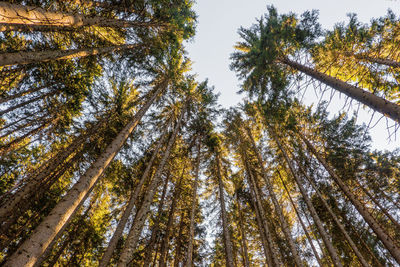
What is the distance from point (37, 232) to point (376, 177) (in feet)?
46.2

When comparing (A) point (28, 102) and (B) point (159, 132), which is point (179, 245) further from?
(A) point (28, 102)

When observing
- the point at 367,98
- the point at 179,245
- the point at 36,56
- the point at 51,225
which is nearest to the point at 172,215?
the point at 179,245

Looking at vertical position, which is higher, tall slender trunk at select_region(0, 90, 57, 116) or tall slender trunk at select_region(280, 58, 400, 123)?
tall slender trunk at select_region(0, 90, 57, 116)

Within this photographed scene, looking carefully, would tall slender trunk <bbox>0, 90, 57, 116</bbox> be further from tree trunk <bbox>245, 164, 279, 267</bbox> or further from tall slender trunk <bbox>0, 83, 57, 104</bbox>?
tree trunk <bbox>245, 164, 279, 267</bbox>

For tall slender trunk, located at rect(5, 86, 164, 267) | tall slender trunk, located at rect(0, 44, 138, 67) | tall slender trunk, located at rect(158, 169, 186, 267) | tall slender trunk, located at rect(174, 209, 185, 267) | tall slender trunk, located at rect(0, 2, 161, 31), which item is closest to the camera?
tall slender trunk, located at rect(5, 86, 164, 267)

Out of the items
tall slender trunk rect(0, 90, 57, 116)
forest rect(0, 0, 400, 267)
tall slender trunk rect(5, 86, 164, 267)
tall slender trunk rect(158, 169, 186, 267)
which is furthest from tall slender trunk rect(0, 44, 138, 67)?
tall slender trunk rect(158, 169, 186, 267)

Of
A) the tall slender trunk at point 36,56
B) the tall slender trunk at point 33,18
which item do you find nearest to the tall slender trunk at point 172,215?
the tall slender trunk at point 36,56

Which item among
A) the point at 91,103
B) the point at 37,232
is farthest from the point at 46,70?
the point at 37,232

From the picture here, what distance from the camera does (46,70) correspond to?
7895 millimetres

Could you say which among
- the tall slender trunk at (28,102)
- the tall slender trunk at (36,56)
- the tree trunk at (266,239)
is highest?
the tall slender trunk at (28,102)

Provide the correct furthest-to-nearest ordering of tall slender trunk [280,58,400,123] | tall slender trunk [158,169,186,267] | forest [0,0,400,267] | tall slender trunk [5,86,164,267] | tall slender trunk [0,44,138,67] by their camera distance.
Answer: tall slender trunk [158,169,186,267]
forest [0,0,400,267]
tall slender trunk [0,44,138,67]
tall slender trunk [280,58,400,123]
tall slender trunk [5,86,164,267]

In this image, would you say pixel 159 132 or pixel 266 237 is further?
pixel 159 132

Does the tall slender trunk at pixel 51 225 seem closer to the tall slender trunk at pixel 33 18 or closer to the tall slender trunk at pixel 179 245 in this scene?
the tall slender trunk at pixel 33 18

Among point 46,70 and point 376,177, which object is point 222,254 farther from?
point 46,70
